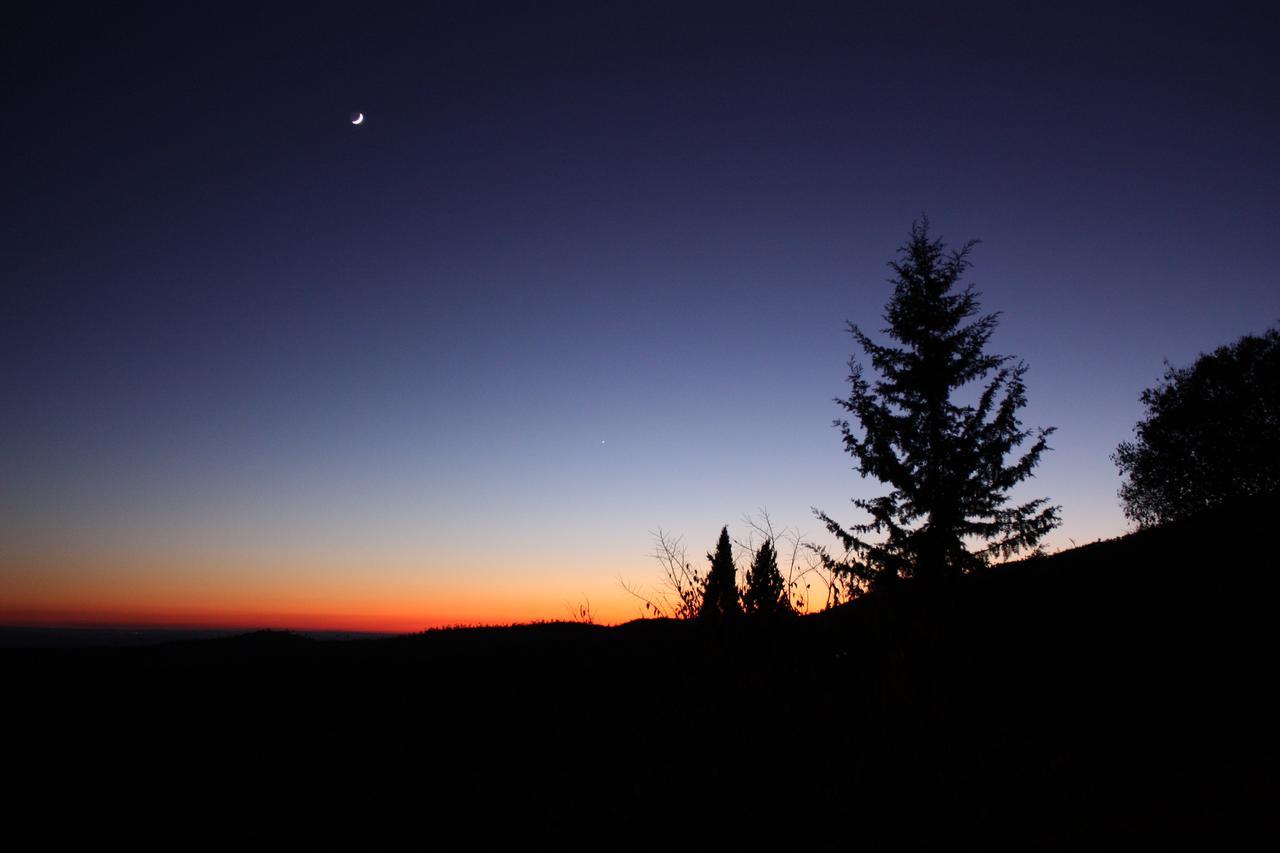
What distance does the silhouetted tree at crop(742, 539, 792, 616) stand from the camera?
33.8 ft

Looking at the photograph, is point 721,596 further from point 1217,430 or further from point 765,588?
point 1217,430

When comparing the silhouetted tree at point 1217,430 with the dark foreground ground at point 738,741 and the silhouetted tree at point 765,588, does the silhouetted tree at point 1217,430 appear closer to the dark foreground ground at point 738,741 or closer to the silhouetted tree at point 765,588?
the dark foreground ground at point 738,741

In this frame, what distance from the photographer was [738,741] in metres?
8.84

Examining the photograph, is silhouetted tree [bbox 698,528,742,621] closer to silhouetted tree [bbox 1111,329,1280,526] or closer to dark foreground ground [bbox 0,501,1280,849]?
dark foreground ground [bbox 0,501,1280,849]

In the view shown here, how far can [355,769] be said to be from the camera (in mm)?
9688

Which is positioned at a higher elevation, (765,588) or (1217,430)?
(1217,430)

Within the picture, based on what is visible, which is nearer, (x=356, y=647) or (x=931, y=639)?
(x=931, y=639)

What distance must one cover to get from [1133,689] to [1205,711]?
1036 millimetres

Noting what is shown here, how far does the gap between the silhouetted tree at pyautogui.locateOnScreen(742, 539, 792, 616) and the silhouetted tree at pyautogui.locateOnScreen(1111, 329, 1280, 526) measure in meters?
32.9

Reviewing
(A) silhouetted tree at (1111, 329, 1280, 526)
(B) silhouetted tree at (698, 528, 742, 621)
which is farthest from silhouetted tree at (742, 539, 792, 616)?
(A) silhouetted tree at (1111, 329, 1280, 526)

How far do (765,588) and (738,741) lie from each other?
2473 millimetres

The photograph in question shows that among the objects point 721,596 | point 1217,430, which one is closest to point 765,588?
point 721,596

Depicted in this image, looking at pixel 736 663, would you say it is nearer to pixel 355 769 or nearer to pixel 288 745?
pixel 355 769

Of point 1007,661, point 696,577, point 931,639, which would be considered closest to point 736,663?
point 696,577
